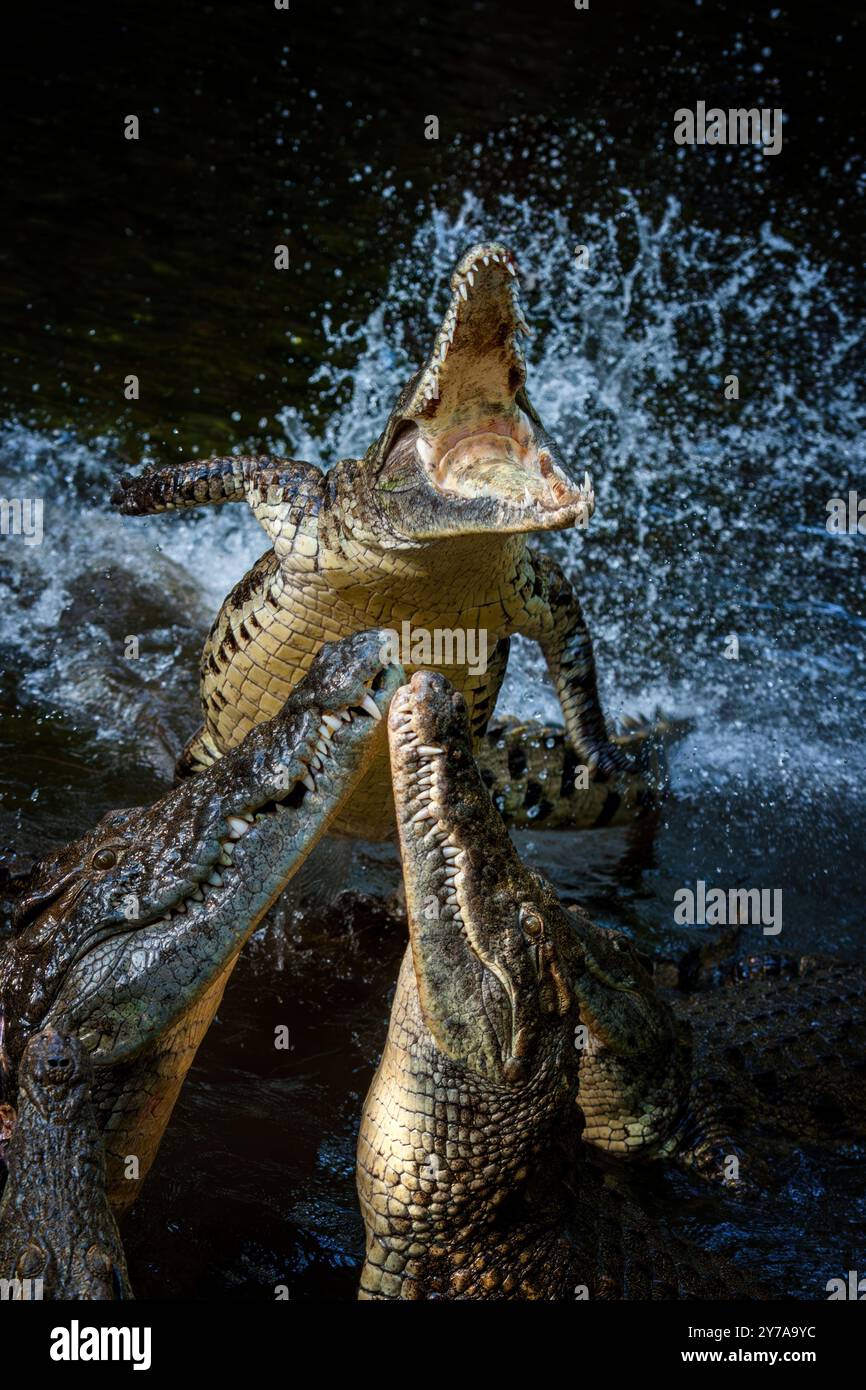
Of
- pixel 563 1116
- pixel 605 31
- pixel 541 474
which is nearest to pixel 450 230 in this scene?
pixel 605 31

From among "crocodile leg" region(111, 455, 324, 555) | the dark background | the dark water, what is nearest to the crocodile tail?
the dark water

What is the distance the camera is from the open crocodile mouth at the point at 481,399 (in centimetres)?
374

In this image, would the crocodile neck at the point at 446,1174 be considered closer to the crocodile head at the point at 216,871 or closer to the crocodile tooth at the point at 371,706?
the crocodile head at the point at 216,871

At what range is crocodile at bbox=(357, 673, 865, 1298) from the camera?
2.87 metres

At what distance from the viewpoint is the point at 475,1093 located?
2.93 meters

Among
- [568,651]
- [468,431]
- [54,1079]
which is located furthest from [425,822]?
[568,651]

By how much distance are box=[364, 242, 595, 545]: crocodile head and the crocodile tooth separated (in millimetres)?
899

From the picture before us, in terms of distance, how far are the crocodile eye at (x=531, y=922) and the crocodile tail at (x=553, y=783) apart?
7.88 feet

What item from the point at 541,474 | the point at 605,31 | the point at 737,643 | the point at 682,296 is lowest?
the point at 541,474

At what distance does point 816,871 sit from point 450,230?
19.1 ft

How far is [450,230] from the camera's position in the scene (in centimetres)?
976

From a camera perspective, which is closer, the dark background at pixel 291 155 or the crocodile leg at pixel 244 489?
the crocodile leg at pixel 244 489

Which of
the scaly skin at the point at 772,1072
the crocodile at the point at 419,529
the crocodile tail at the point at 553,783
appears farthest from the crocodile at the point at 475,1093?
the crocodile tail at the point at 553,783

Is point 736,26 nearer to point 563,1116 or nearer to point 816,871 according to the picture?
point 816,871
